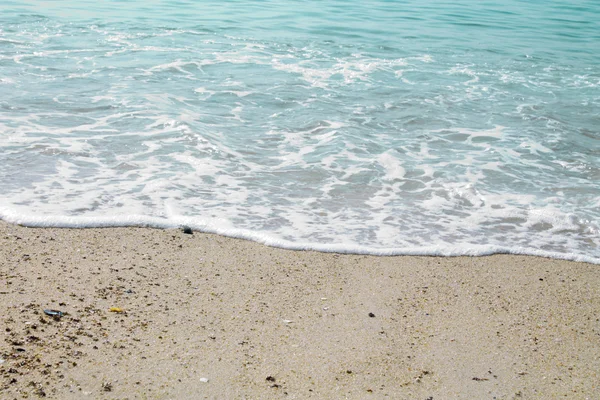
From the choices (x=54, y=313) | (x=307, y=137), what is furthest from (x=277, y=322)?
(x=307, y=137)

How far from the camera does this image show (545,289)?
4512 mm

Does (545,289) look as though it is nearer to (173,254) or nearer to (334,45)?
(173,254)

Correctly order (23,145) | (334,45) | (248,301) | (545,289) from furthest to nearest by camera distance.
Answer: (334,45), (23,145), (545,289), (248,301)

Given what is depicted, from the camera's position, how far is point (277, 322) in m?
3.83

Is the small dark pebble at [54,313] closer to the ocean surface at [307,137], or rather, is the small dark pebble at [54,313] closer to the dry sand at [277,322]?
the dry sand at [277,322]

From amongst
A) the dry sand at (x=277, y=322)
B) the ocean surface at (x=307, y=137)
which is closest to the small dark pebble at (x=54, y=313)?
the dry sand at (x=277, y=322)

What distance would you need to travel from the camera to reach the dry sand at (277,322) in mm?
3201

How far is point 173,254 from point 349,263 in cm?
123

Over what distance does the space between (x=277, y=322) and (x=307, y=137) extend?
14.1ft

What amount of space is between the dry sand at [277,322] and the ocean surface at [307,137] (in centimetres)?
36

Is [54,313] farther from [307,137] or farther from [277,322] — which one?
[307,137]

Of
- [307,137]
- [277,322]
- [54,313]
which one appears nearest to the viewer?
[54,313]

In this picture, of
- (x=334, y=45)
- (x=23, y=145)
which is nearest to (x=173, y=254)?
(x=23, y=145)

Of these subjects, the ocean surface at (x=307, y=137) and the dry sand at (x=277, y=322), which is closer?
the dry sand at (x=277, y=322)
